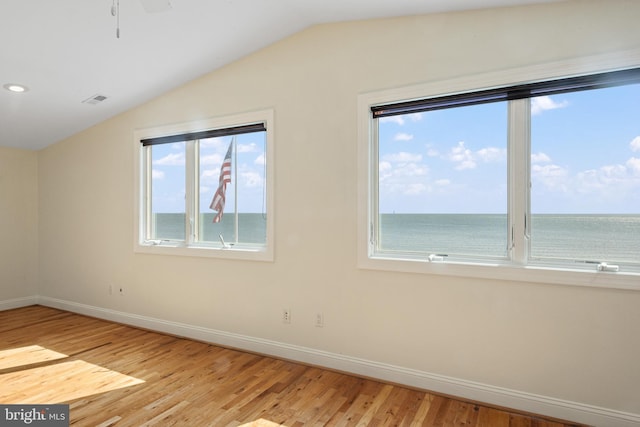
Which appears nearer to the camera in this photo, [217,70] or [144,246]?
[217,70]

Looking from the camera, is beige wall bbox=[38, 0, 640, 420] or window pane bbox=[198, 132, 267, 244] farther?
window pane bbox=[198, 132, 267, 244]

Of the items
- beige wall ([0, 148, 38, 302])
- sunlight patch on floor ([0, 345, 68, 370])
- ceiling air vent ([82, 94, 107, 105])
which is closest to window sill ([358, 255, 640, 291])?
sunlight patch on floor ([0, 345, 68, 370])

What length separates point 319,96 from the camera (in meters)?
2.99

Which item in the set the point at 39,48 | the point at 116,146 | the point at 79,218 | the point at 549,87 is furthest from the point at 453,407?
the point at 79,218

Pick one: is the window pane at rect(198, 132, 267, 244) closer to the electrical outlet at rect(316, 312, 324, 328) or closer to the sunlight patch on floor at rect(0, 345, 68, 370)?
the electrical outlet at rect(316, 312, 324, 328)

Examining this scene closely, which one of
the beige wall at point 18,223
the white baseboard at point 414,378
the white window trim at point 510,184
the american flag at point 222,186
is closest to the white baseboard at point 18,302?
the beige wall at point 18,223

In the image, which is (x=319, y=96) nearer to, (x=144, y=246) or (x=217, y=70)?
(x=217, y=70)

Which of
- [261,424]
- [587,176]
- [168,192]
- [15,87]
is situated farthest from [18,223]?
[587,176]

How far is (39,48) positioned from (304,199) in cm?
234

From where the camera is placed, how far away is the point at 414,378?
2607 mm

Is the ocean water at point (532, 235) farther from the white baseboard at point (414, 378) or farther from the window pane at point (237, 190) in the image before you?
the window pane at point (237, 190)

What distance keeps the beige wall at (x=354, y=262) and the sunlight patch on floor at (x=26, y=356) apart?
901mm

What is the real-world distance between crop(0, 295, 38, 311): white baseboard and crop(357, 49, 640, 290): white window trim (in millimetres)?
4851

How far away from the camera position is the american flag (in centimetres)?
358
